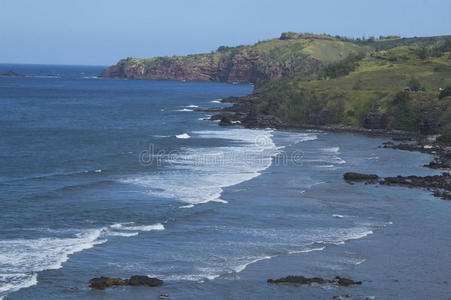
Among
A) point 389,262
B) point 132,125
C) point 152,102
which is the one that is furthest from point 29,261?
point 152,102

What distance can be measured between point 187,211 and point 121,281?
14380 millimetres

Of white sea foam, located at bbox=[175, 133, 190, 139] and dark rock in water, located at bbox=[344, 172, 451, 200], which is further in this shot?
white sea foam, located at bbox=[175, 133, 190, 139]

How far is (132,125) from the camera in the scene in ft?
338

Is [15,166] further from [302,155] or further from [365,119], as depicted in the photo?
[365,119]

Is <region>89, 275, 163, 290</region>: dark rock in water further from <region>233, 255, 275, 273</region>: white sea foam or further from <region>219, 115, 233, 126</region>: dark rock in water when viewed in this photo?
<region>219, 115, 233, 126</region>: dark rock in water

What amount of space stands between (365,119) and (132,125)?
121 ft

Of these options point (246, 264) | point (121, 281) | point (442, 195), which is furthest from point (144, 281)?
point (442, 195)

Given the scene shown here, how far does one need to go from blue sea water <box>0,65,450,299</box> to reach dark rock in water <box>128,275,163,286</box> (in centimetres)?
52

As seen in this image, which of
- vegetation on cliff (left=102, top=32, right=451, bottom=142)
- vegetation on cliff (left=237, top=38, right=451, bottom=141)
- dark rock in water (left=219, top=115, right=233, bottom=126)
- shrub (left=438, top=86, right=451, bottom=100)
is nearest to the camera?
vegetation on cliff (left=237, top=38, right=451, bottom=141)

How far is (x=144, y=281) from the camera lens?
28.5 meters

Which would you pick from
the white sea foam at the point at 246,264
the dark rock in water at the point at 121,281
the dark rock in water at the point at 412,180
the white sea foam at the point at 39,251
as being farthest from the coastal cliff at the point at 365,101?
the dark rock in water at the point at 121,281

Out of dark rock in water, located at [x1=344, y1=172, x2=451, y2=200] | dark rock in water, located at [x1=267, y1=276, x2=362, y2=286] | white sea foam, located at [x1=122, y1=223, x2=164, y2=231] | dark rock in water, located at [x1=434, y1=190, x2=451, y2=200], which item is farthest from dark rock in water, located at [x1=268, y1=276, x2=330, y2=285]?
dark rock in water, located at [x1=344, y1=172, x2=451, y2=200]

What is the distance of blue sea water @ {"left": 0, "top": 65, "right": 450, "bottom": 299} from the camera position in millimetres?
30297

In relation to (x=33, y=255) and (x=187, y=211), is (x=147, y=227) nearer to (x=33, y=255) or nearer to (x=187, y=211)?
(x=187, y=211)
